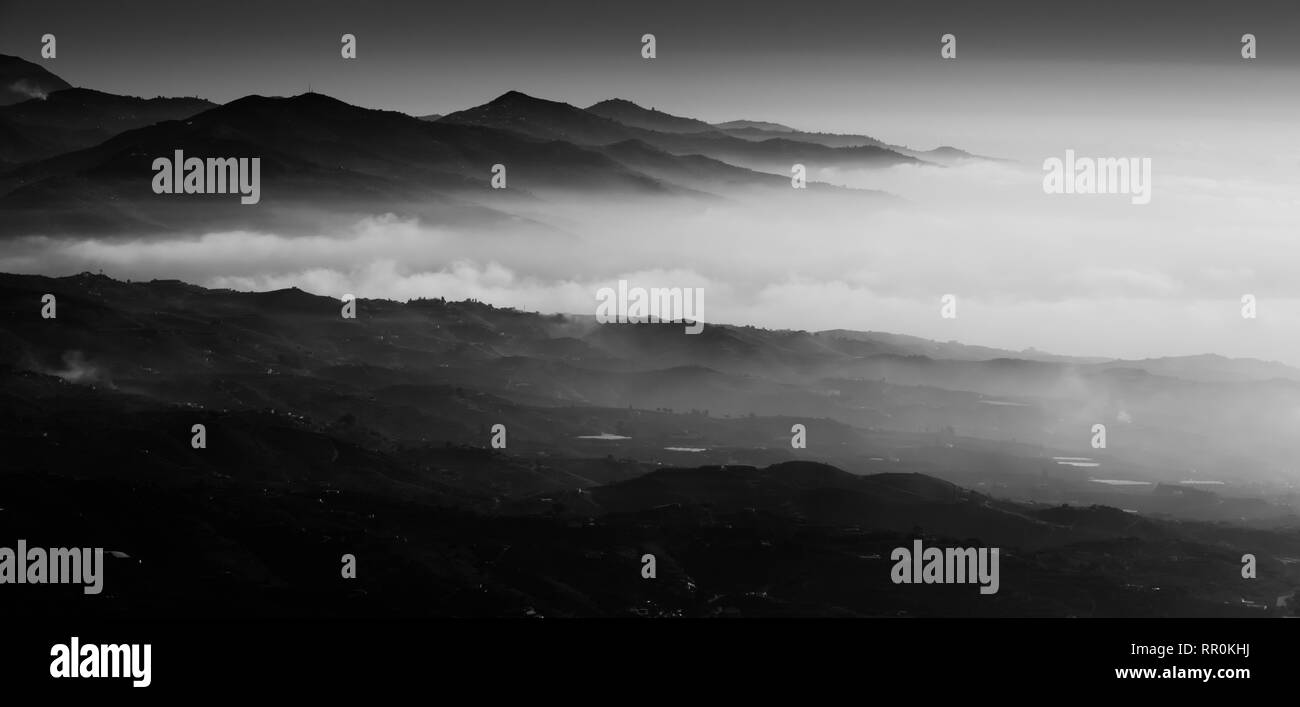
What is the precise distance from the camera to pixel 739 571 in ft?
655
